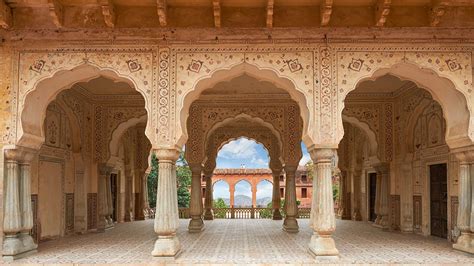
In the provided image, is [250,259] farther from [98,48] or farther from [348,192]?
[348,192]

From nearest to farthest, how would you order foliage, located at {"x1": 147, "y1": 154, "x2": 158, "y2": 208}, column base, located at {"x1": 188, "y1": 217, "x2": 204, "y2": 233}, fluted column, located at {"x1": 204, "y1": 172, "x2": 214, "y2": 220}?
column base, located at {"x1": 188, "y1": 217, "x2": 204, "y2": 233}, fluted column, located at {"x1": 204, "y1": 172, "x2": 214, "y2": 220}, foliage, located at {"x1": 147, "y1": 154, "x2": 158, "y2": 208}

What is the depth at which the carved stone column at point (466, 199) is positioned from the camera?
28.1ft

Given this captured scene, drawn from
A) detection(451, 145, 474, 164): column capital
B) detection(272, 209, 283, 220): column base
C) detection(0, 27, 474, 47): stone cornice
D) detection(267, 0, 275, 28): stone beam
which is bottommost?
detection(272, 209, 283, 220): column base

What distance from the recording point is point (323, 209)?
326 inches

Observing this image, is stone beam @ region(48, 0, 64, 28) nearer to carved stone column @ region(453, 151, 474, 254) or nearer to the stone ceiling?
the stone ceiling

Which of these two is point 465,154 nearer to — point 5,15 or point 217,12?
point 217,12

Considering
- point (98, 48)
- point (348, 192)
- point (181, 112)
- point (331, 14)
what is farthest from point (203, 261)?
point (348, 192)

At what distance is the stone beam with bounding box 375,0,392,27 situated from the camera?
802 centimetres

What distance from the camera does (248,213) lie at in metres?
21.9

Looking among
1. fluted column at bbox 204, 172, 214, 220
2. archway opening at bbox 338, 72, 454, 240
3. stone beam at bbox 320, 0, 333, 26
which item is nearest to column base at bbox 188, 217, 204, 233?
fluted column at bbox 204, 172, 214, 220

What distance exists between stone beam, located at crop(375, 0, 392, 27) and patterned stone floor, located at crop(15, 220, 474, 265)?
13.1ft

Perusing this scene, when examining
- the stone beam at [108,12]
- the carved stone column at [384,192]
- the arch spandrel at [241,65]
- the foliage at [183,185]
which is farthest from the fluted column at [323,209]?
the foliage at [183,185]

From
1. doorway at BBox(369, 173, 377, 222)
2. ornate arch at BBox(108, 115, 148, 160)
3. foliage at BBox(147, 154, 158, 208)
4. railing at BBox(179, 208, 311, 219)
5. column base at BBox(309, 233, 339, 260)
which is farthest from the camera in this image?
foliage at BBox(147, 154, 158, 208)

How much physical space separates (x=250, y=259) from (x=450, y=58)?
192 inches
